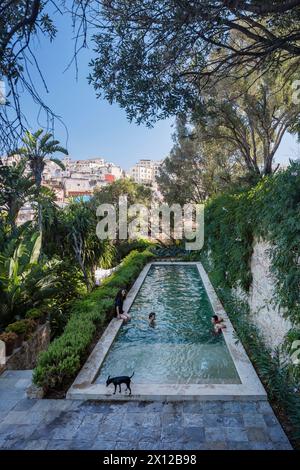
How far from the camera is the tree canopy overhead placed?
5059mm

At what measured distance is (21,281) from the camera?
9.67m

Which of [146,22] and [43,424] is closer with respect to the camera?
[43,424]

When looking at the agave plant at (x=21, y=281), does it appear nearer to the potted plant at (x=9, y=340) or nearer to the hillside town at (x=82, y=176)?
the potted plant at (x=9, y=340)

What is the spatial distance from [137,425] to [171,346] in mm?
3847

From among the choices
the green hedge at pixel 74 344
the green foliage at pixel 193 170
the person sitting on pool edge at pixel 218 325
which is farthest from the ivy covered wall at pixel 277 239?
the green foliage at pixel 193 170

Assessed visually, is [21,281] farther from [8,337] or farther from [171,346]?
[171,346]

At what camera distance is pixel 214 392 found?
19.5 ft

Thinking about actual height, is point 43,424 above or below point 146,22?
below

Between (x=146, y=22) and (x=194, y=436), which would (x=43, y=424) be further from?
(x=146, y=22)

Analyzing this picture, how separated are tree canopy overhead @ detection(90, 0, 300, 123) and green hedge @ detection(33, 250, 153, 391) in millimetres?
5281

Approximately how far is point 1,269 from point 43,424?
5.60m

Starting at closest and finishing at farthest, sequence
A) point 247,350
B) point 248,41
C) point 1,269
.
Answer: point 247,350, point 1,269, point 248,41
